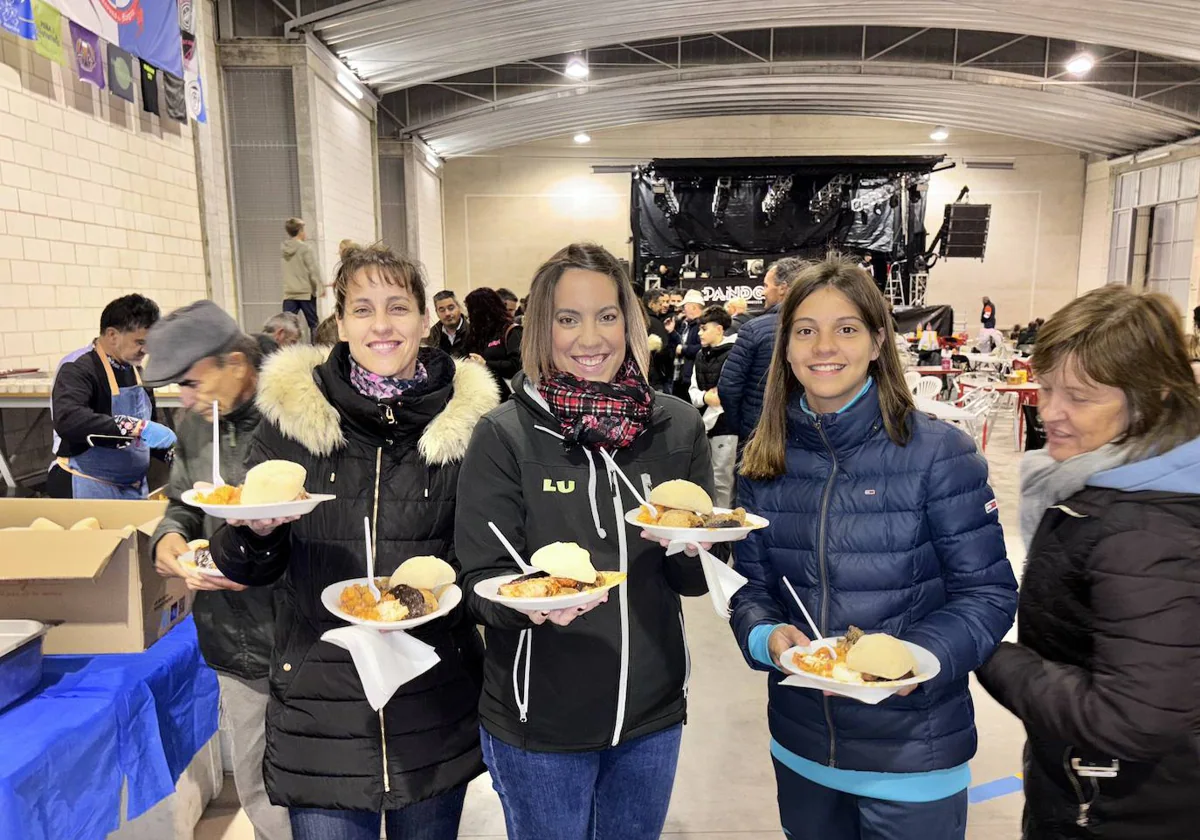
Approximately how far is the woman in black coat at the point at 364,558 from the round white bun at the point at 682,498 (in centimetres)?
43

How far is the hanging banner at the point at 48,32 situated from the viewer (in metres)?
5.04

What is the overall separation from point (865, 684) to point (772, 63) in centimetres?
1417

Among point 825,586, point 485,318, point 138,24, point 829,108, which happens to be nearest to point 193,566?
point 825,586

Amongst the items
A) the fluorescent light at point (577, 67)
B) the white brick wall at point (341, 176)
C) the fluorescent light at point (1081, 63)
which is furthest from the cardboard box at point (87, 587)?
the fluorescent light at point (1081, 63)

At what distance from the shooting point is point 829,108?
1606 cm

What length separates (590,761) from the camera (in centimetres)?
161

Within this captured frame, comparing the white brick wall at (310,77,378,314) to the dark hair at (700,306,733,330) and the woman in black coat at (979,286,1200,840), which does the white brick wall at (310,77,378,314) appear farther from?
the woman in black coat at (979,286,1200,840)

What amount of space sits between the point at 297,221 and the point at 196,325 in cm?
690

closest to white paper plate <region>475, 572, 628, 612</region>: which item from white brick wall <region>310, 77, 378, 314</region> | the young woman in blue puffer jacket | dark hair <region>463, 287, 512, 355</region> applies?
the young woman in blue puffer jacket

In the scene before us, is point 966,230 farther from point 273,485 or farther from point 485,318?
point 273,485

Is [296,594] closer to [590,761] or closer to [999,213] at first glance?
[590,761]

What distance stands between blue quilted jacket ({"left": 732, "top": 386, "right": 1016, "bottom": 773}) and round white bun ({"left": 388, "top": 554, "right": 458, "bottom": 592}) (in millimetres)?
646

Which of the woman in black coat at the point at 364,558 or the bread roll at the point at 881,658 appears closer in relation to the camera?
the bread roll at the point at 881,658

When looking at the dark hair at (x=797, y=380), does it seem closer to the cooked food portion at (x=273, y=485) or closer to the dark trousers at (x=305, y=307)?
the cooked food portion at (x=273, y=485)
